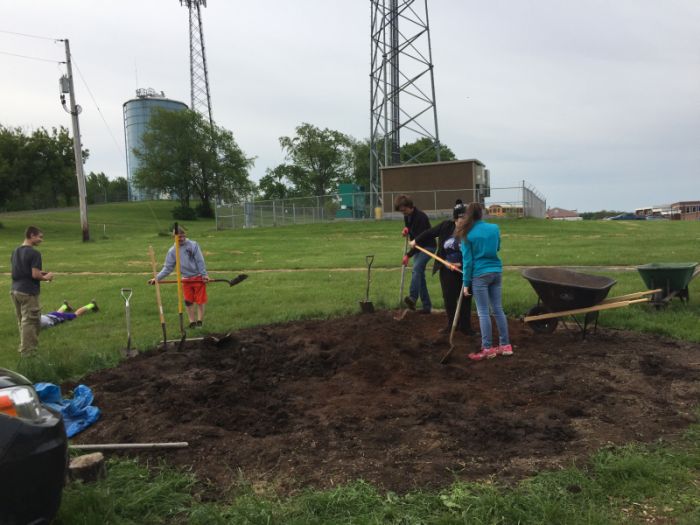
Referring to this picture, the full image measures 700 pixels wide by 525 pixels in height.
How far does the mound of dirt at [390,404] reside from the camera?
3.65 m

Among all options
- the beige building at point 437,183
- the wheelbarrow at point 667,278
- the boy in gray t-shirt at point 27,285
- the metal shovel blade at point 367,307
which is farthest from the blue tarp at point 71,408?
the beige building at point 437,183

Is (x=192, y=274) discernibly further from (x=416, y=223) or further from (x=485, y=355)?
(x=485, y=355)

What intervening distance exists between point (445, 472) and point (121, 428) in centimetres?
269

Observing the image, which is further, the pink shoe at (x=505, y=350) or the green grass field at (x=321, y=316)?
the pink shoe at (x=505, y=350)

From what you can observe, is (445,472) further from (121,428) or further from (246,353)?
(246,353)

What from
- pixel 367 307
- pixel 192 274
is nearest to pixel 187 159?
pixel 192 274

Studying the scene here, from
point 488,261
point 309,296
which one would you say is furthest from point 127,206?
point 488,261

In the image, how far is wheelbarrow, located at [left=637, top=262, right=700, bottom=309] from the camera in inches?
296

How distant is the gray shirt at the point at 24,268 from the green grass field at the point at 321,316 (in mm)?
941

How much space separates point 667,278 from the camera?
764 centimetres

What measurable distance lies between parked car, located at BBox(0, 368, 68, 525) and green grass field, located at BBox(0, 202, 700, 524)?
60cm

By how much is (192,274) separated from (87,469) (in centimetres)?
516

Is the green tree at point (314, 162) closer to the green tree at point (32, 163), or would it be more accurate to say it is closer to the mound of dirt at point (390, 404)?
the green tree at point (32, 163)

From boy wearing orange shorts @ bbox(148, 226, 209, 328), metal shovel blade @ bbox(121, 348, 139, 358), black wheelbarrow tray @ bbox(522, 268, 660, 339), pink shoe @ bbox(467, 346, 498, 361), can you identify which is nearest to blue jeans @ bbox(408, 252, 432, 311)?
black wheelbarrow tray @ bbox(522, 268, 660, 339)
